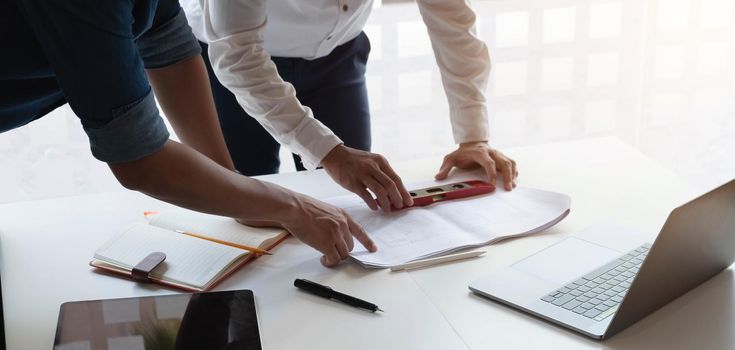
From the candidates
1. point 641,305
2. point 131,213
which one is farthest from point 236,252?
point 641,305

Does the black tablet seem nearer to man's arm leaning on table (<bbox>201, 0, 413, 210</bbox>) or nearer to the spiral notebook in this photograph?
the spiral notebook

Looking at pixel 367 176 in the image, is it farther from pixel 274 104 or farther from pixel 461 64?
pixel 461 64

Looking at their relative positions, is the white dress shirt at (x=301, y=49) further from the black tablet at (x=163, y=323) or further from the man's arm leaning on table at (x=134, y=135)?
the black tablet at (x=163, y=323)

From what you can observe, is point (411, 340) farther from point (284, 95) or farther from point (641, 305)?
point (284, 95)

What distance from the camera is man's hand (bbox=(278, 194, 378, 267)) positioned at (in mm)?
1343

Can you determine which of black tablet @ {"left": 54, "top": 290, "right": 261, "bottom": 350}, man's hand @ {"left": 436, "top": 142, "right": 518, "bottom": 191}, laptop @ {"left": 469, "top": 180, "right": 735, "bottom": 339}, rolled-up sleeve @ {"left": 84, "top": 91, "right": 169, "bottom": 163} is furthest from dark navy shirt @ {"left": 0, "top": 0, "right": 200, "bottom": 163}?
man's hand @ {"left": 436, "top": 142, "right": 518, "bottom": 191}

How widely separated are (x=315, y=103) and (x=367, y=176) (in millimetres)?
479

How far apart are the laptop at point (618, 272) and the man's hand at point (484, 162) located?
0.81ft

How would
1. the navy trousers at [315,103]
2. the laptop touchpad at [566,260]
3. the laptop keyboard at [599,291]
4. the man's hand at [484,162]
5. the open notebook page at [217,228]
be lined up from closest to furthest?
the laptop keyboard at [599,291] < the laptop touchpad at [566,260] < the open notebook page at [217,228] < the man's hand at [484,162] < the navy trousers at [315,103]

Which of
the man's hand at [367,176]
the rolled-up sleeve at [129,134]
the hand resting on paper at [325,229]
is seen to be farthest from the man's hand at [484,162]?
the rolled-up sleeve at [129,134]

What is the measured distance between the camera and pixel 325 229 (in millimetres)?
1350

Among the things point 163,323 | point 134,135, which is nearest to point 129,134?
point 134,135

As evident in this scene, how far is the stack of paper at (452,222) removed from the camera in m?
1.37

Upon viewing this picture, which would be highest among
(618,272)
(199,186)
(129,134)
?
(129,134)
